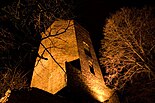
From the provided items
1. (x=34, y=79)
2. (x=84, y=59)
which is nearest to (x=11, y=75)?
(x=34, y=79)

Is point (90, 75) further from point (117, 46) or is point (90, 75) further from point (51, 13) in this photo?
point (51, 13)

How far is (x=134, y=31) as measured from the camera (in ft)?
43.6

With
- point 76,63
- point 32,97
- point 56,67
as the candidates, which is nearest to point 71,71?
point 76,63

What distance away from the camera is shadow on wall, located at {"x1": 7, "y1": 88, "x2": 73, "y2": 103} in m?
9.47

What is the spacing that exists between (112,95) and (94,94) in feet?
8.57

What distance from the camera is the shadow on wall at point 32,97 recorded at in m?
9.47

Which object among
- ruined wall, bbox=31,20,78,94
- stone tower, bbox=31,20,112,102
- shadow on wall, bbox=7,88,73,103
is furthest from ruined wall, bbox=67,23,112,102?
shadow on wall, bbox=7,88,73,103

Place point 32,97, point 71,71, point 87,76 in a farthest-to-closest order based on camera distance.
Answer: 1. point 87,76
2. point 71,71
3. point 32,97

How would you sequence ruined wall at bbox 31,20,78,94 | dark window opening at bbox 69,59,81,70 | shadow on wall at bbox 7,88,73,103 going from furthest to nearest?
dark window opening at bbox 69,59,81,70 < ruined wall at bbox 31,20,78,94 < shadow on wall at bbox 7,88,73,103

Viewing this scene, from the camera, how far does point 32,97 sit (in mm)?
9867

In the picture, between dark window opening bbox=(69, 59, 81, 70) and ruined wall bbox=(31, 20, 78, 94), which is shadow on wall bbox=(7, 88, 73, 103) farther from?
dark window opening bbox=(69, 59, 81, 70)

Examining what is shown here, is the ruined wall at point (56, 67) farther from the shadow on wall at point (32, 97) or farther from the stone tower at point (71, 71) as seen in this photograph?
the shadow on wall at point (32, 97)

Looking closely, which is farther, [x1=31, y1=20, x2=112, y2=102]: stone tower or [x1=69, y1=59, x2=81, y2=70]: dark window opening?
[x1=69, y1=59, x2=81, y2=70]: dark window opening

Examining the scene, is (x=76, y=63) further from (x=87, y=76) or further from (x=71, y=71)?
(x=71, y=71)
